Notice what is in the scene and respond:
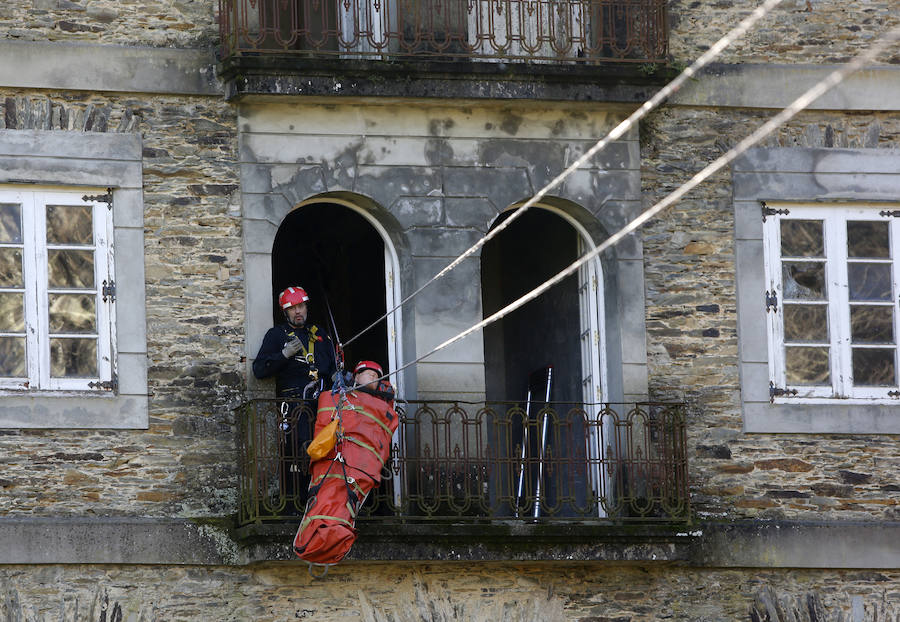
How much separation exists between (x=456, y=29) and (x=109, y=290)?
311cm

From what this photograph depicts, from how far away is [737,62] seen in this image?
53.6 ft

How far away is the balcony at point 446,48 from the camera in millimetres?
15414

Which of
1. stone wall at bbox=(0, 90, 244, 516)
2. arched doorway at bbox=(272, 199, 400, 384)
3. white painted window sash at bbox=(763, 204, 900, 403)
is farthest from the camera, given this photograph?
arched doorway at bbox=(272, 199, 400, 384)

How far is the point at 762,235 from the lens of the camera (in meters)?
16.2

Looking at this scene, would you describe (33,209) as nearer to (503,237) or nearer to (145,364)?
(145,364)

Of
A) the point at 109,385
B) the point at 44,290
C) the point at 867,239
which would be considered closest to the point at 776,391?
the point at 867,239

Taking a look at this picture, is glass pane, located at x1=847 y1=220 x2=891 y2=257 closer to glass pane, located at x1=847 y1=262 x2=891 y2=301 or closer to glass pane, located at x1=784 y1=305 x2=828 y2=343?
glass pane, located at x1=847 y1=262 x2=891 y2=301

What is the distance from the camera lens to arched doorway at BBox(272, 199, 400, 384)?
707 inches

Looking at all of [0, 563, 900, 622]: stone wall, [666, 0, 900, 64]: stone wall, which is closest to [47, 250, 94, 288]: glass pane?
[0, 563, 900, 622]: stone wall

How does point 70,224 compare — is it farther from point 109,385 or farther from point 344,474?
point 344,474

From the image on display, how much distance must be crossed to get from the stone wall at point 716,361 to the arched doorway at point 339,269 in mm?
2477

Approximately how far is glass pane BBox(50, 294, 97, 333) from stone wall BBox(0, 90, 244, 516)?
0.41 metres

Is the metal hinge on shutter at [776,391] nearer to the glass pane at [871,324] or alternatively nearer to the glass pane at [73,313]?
the glass pane at [871,324]

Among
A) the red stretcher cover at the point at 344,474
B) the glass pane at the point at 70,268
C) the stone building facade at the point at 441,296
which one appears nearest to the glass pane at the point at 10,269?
the stone building facade at the point at 441,296
